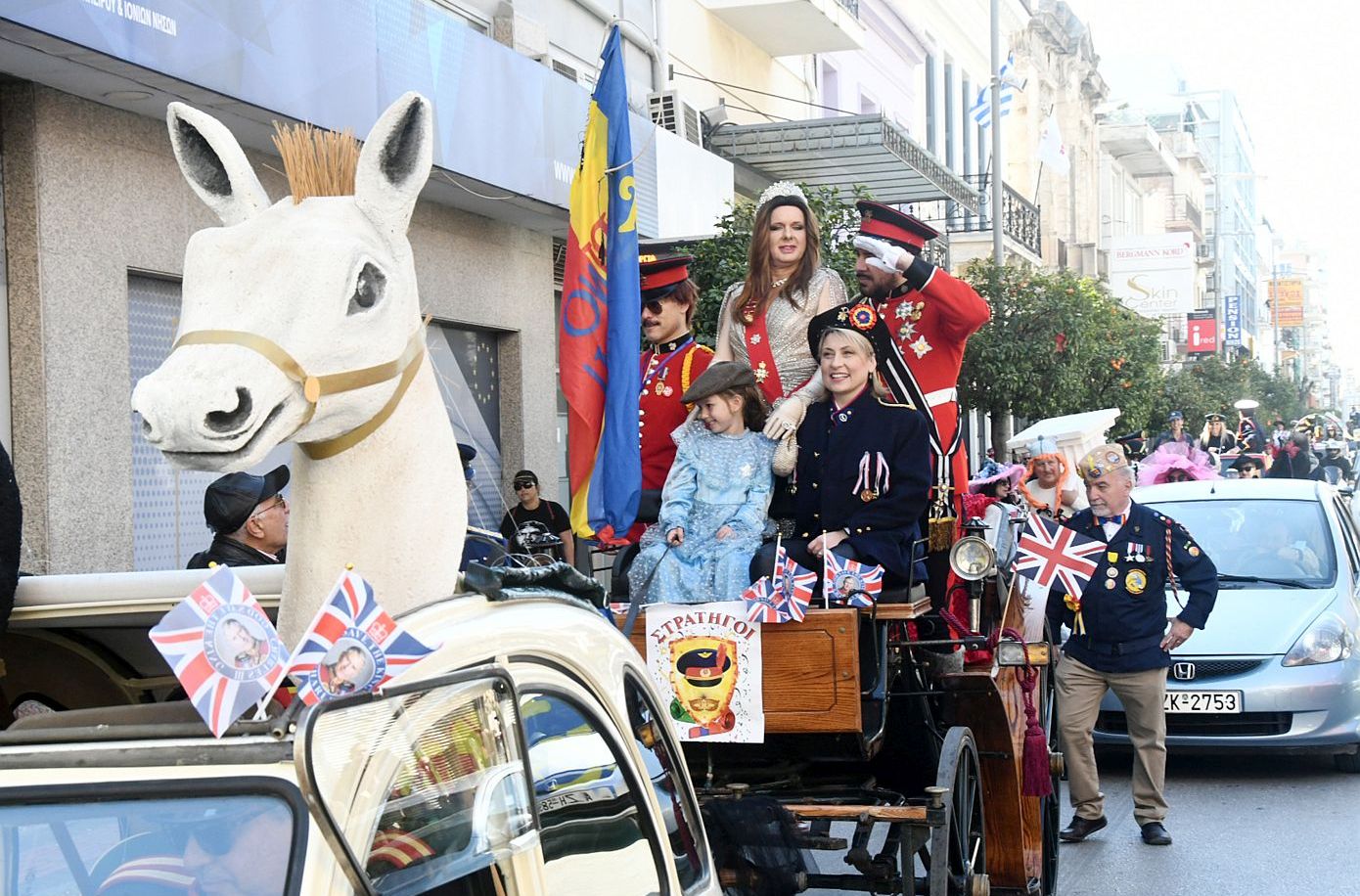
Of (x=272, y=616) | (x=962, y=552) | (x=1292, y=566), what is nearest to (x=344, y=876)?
(x=272, y=616)

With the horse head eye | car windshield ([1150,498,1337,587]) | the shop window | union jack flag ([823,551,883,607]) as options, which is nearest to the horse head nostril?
A: the horse head eye

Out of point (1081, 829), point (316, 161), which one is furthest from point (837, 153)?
point (316, 161)

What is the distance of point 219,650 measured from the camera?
206 cm

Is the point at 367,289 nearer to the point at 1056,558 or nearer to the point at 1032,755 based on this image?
the point at 1032,755

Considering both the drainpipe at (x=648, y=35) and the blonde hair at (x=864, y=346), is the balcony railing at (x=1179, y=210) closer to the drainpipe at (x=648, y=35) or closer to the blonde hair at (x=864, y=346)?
the drainpipe at (x=648, y=35)

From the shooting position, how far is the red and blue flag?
533cm

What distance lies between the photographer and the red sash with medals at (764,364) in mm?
6398

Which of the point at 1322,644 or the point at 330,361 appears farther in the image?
the point at 1322,644

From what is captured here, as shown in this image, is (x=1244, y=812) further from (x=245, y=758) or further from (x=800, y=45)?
(x=800, y=45)

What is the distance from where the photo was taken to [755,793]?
200 inches

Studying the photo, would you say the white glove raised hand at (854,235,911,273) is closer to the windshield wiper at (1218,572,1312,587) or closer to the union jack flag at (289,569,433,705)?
the union jack flag at (289,569,433,705)

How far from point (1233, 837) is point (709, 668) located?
4099 mm

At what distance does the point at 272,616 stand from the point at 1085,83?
178 feet

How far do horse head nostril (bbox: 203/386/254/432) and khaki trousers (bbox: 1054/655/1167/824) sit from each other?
21.0 feet
